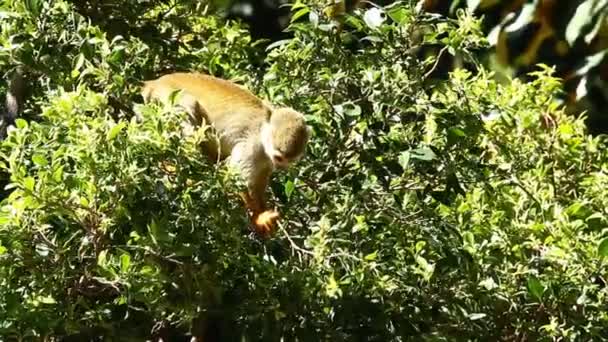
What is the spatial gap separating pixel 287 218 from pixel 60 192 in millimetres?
615

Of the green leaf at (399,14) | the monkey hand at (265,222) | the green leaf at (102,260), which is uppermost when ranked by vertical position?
the green leaf at (399,14)

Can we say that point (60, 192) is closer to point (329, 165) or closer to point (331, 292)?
point (331, 292)

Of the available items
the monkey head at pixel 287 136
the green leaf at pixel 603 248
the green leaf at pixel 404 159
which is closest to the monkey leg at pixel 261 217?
the monkey head at pixel 287 136

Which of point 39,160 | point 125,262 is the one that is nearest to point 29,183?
point 39,160

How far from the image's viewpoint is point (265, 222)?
6.69ft

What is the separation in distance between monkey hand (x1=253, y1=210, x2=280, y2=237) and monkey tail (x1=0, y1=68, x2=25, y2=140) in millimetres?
581

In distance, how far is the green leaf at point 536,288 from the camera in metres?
2.11

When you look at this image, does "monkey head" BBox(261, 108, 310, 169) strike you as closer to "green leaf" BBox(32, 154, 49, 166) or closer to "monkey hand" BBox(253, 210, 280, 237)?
"monkey hand" BBox(253, 210, 280, 237)

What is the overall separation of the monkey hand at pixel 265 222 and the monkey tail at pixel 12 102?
0.58 m

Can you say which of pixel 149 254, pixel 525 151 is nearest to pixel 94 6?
pixel 149 254

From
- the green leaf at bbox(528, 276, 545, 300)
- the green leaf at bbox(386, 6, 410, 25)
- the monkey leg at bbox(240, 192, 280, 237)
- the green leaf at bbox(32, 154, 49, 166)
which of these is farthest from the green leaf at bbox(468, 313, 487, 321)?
the green leaf at bbox(32, 154, 49, 166)

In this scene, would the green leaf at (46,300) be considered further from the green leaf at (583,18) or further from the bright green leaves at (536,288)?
the green leaf at (583,18)

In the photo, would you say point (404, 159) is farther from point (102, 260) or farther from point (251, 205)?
point (102, 260)

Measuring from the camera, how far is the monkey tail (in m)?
2.23
